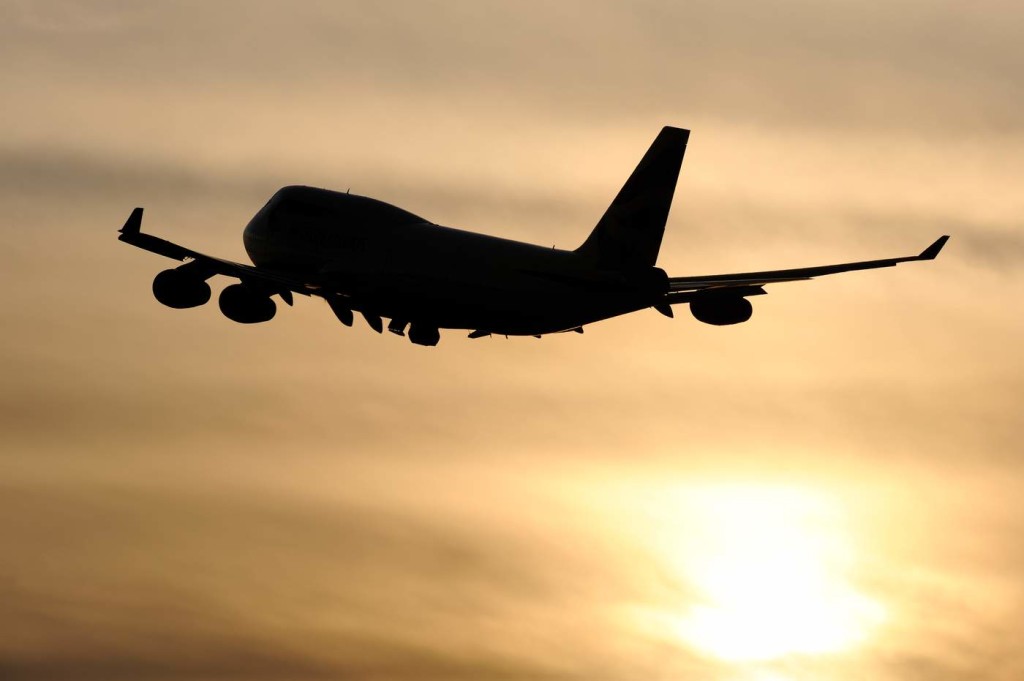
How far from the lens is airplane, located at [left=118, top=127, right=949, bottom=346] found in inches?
2847

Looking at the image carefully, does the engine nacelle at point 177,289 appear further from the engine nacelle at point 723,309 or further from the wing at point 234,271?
the engine nacelle at point 723,309

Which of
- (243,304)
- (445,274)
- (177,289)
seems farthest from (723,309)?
(177,289)

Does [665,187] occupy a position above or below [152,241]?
above

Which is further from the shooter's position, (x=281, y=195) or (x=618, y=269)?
(x=281, y=195)

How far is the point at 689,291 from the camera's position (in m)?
74.2

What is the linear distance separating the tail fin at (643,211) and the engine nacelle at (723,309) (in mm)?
4001

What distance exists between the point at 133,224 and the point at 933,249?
2991cm

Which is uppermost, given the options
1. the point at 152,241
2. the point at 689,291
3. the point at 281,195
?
the point at 281,195

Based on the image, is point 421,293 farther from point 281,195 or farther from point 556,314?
point 281,195

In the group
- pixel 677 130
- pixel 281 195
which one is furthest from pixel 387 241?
pixel 677 130

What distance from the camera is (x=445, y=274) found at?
73875 millimetres

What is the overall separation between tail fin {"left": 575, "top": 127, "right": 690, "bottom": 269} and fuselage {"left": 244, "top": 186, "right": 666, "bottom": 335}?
60 cm

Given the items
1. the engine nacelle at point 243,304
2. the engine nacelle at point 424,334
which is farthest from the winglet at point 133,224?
the engine nacelle at point 424,334

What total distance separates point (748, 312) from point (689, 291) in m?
3.11
